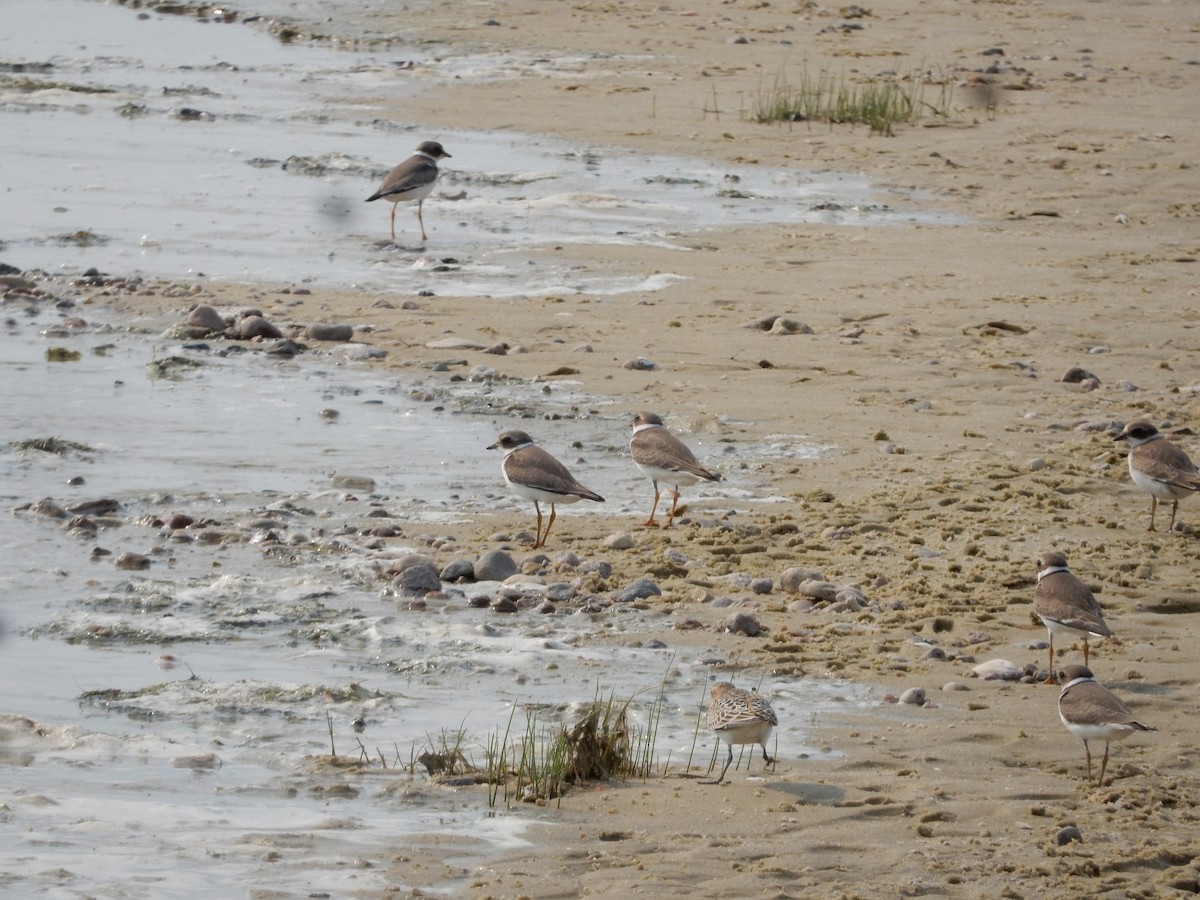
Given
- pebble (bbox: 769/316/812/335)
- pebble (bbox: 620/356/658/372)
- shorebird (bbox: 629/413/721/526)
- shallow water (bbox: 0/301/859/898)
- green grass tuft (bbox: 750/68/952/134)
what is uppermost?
green grass tuft (bbox: 750/68/952/134)

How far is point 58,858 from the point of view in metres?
5.25

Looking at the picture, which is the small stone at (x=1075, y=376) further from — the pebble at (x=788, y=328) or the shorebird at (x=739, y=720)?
the shorebird at (x=739, y=720)

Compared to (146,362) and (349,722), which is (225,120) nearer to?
(146,362)

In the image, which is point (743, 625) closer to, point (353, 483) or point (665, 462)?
point (665, 462)

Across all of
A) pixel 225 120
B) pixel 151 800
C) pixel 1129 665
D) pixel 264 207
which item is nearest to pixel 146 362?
pixel 264 207

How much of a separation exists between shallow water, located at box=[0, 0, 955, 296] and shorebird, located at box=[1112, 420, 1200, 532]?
5.21 m

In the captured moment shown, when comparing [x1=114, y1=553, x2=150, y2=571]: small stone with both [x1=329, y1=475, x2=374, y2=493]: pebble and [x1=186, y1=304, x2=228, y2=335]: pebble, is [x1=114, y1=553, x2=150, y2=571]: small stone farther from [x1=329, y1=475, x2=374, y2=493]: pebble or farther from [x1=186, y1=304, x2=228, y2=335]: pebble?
[x1=186, y1=304, x2=228, y2=335]: pebble

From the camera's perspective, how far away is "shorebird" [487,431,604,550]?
832cm

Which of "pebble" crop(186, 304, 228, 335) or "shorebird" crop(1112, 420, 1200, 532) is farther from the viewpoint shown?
"pebble" crop(186, 304, 228, 335)

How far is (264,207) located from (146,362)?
4.79 m

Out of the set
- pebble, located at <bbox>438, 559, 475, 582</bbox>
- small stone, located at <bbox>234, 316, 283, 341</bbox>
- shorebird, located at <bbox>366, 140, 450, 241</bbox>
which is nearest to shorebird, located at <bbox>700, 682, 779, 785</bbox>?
pebble, located at <bbox>438, 559, 475, 582</bbox>

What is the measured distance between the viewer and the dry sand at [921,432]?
5395 millimetres

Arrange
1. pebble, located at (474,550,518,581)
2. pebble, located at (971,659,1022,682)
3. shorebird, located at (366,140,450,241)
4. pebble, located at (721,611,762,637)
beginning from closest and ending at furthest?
pebble, located at (971,659,1022,682), pebble, located at (721,611,762,637), pebble, located at (474,550,518,581), shorebird, located at (366,140,450,241)

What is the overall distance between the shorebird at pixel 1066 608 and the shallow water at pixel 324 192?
21.3ft
